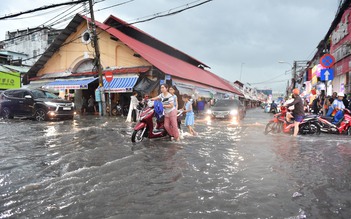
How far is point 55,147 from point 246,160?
185 inches

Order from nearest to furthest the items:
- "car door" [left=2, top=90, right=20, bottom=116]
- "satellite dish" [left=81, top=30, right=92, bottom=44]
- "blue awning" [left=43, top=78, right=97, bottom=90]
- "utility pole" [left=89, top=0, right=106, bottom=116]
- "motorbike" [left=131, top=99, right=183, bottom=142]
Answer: "motorbike" [left=131, top=99, right=183, bottom=142] < "car door" [left=2, top=90, right=20, bottom=116] < "utility pole" [left=89, top=0, right=106, bottom=116] < "blue awning" [left=43, top=78, right=97, bottom=90] < "satellite dish" [left=81, top=30, right=92, bottom=44]

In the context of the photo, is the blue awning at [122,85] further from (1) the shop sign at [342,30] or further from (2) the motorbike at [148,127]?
(1) the shop sign at [342,30]

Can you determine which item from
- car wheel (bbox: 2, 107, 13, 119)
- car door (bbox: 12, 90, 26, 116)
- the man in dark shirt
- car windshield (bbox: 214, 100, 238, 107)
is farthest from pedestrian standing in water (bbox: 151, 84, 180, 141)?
car wheel (bbox: 2, 107, 13, 119)

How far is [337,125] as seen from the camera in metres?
11.0

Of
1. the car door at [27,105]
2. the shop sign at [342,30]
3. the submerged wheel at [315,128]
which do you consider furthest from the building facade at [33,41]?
the submerged wheel at [315,128]

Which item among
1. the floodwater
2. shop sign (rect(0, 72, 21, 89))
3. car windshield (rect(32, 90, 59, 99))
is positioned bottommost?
the floodwater

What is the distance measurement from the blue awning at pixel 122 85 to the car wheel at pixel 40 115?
5979mm

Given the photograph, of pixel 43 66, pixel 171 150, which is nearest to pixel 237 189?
pixel 171 150

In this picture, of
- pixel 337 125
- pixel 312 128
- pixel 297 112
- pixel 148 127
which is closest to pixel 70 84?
pixel 148 127

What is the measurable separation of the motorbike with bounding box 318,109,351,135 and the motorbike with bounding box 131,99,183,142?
6359 mm

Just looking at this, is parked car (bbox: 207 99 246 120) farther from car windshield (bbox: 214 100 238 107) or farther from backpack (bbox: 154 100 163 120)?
backpack (bbox: 154 100 163 120)

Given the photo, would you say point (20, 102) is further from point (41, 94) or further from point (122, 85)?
point (122, 85)

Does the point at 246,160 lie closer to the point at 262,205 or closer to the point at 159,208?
the point at 262,205

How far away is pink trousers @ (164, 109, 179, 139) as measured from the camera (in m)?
8.23
